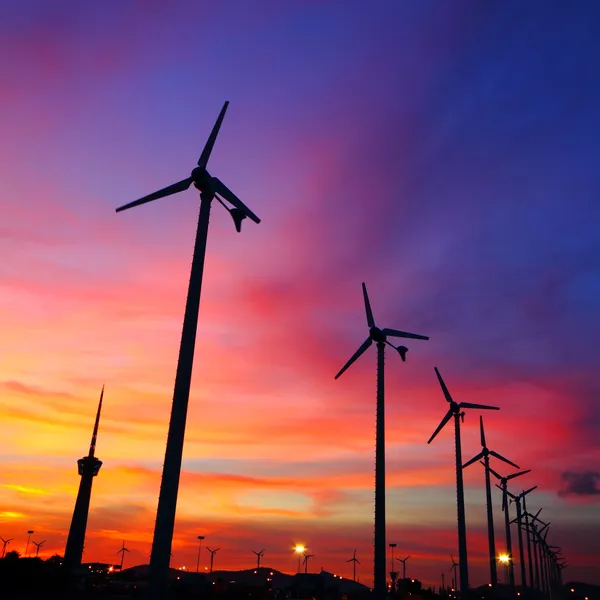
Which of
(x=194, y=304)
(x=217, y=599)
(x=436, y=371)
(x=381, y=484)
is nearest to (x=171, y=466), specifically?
(x=194, y=304)

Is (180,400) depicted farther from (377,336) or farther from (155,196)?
(377,336)

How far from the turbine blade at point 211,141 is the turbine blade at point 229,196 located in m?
4.40

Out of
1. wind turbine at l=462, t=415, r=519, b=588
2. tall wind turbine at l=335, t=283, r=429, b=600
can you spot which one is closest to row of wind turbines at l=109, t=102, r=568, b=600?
tall wind turbine at l=335, t=283, r=429, b=600

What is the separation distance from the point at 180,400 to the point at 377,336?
206 feet

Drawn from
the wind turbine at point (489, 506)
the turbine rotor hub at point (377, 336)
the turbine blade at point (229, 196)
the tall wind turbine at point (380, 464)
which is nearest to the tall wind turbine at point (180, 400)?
the turbine blade at point (229, 196)

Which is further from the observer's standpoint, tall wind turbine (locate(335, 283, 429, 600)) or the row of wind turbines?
tall wind turbine (locate(335, 283, 429, 600))

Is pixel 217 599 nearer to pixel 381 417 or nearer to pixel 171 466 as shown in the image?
pixel 381 417

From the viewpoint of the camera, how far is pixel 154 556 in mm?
41500

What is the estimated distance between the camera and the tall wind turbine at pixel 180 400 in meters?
41.3

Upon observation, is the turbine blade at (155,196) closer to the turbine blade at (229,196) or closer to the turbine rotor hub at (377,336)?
the turbine blade at (229,196)

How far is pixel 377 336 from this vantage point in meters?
104

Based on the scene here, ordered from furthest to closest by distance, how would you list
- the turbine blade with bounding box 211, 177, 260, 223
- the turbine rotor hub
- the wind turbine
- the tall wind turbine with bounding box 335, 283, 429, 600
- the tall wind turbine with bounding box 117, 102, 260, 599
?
the wind turbine → the turbine rotor hub → the tall wind turbine with bounding box 335, 283, 429, 600 → the turbine blade with bounding box 211, 177, 260, 223 → the tall wind turbine with bounding box 117, 102, 260, 599

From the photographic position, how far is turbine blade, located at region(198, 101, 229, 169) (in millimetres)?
65312

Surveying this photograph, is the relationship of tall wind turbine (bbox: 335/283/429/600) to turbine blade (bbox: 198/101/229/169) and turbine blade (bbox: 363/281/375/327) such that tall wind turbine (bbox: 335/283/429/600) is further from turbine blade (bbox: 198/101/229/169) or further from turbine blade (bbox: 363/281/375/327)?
turbine blade (bbox: 198/101/229/169)
